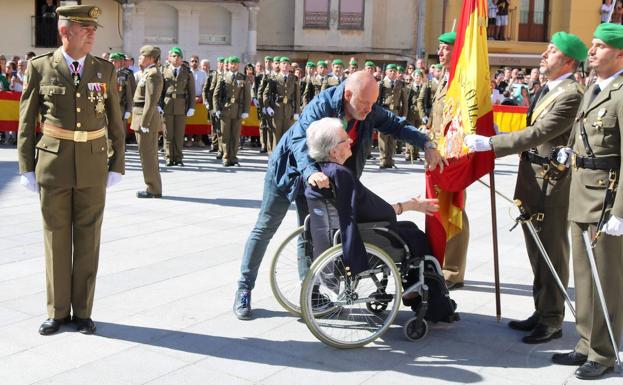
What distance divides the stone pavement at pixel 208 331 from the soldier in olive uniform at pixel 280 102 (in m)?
7.45

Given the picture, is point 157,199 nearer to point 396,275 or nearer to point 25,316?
point 25,316

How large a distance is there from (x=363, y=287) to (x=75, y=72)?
222cm

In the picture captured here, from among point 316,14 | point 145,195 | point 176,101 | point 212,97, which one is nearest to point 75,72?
point 145,195

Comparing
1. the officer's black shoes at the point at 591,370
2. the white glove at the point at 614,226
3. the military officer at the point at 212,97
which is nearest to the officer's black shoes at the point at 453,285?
the officer's black shoes at the point at 591,370

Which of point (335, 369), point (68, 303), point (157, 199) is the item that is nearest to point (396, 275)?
point (335, 369)

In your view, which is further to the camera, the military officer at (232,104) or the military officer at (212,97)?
the military officer at (212,97)

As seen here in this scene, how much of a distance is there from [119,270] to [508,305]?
307 centimetres

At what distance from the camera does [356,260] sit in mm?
4582

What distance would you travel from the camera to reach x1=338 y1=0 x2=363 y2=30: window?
2842cm

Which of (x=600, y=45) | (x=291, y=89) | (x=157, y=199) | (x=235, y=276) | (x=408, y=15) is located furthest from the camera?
(x=408, y=15)

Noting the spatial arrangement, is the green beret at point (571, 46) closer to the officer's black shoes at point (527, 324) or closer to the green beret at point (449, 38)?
the green beret at point (449, 38)

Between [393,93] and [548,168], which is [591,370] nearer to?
[548,168]

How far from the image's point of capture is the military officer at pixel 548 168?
491 cm

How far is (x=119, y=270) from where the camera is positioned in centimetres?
645
